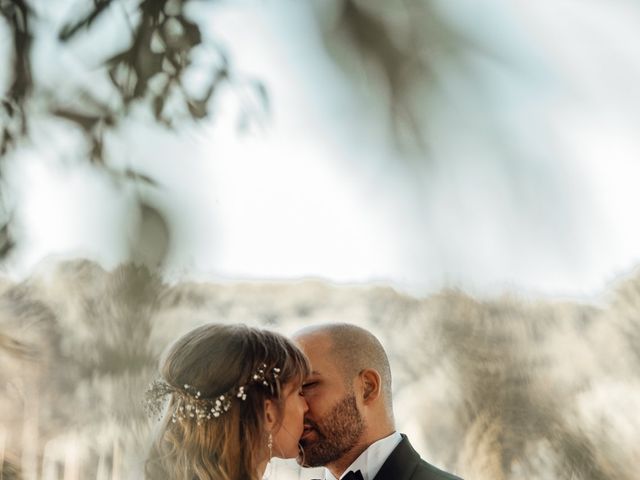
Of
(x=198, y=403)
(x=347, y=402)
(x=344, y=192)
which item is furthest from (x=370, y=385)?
(x=344, y=192)

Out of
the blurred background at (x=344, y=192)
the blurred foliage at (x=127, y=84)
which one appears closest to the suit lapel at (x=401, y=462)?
the blurred background at (x=344, y=192)

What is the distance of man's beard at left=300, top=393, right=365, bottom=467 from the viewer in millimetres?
2109

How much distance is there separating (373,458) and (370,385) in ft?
0.55

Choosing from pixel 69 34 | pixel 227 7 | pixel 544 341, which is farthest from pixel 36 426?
pixel 544 341

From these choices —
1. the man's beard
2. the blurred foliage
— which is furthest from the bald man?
the blurred foliage

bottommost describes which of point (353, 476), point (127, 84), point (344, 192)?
point (353, 476)

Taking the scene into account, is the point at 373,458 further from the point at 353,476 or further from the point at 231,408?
the point at 231,408

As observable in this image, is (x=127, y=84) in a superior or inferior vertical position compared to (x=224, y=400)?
superior

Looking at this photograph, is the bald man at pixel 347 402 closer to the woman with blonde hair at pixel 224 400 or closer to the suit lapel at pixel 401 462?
the suit lapel at pixel 401 462

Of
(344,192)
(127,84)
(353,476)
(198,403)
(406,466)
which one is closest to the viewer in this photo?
(344,192)

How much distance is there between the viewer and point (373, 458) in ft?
6.85

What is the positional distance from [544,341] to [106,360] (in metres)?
0.53

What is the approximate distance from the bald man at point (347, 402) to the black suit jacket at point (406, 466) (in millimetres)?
67

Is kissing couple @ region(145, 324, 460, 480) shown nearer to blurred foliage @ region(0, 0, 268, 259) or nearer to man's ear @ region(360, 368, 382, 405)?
man's ear @ region(360, 368, 382, 405)
